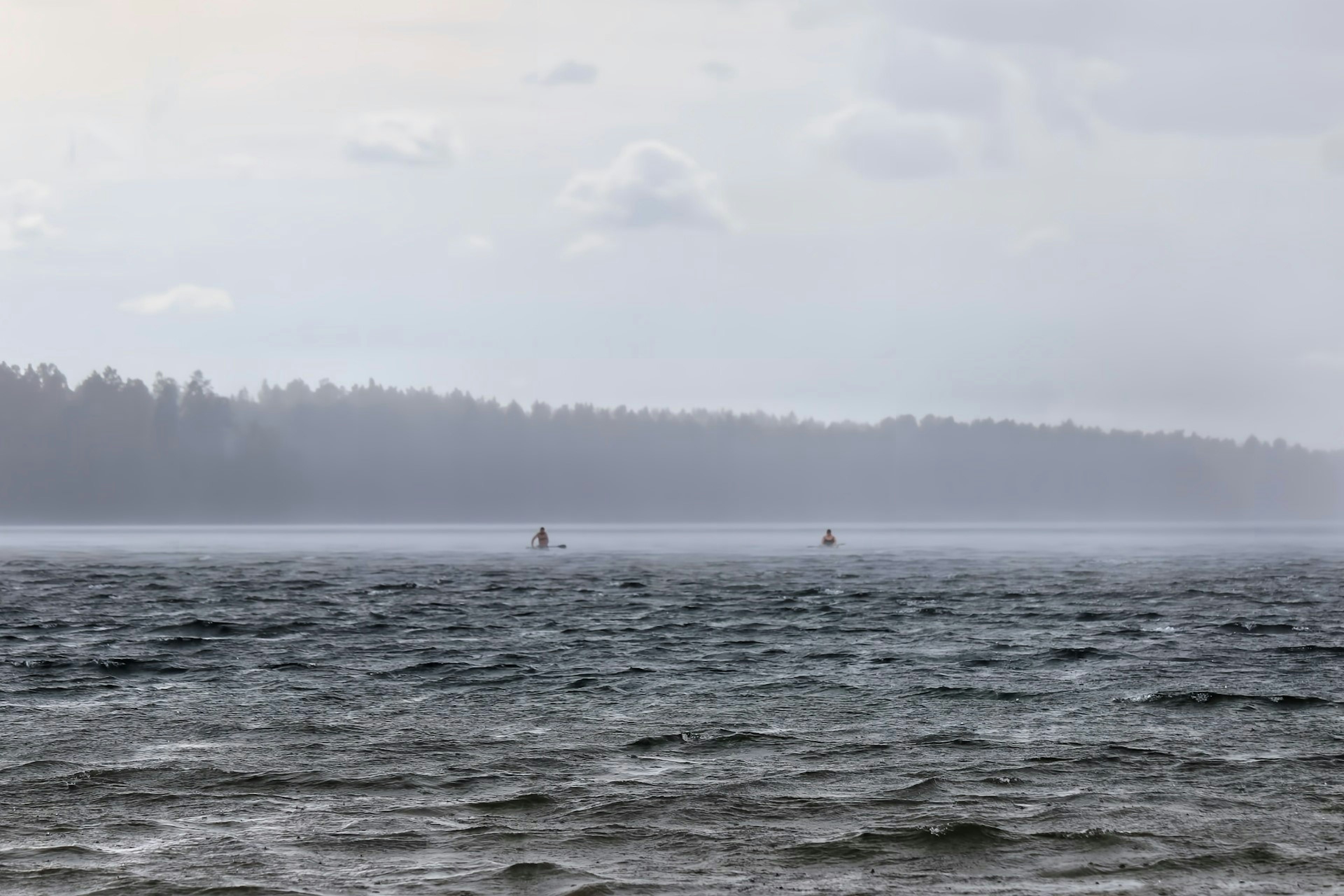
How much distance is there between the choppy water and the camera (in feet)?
34.9

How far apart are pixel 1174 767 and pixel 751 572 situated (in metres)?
48.7

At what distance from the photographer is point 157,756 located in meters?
15.1

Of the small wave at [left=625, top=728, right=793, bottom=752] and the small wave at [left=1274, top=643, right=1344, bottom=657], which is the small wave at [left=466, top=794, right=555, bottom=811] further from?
the small wave at [left=1274, top=643, right=1344, bottom=657]

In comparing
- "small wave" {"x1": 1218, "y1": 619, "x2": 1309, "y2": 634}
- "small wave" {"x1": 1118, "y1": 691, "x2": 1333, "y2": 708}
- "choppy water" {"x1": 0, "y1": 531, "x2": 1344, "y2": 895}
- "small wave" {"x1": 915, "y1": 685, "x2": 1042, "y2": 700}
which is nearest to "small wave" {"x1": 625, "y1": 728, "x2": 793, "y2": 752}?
"choppy water" {"x1": 0, "y1": 531, "x2": 1344, "y2": 895}

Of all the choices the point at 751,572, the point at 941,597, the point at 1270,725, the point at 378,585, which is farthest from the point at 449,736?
the point at 751,572

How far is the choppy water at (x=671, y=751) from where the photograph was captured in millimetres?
10648

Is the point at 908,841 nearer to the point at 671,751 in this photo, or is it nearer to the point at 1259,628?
the point at 671,751

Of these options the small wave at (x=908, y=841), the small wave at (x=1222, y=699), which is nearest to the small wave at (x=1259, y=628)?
the small wave at (x=1222, y=699)

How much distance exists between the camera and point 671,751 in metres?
15.6

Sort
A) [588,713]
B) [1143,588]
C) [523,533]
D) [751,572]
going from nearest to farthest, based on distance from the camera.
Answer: [588,713]
[1143,588]
[751,572]
[523,533]

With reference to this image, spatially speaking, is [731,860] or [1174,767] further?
[1174,767]

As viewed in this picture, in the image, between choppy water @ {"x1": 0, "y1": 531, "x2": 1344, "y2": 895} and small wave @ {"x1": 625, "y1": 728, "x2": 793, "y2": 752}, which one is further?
small wave @ {"x1": 625, "y1": 728, "x2": 793, "y2": 752}

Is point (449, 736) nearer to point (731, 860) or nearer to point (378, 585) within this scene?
point (731, 860)

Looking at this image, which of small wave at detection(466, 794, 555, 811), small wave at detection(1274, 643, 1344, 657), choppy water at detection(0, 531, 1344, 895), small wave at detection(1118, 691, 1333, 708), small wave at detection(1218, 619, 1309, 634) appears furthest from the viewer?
small wave at detection(1218, 619, 1309, 634)
